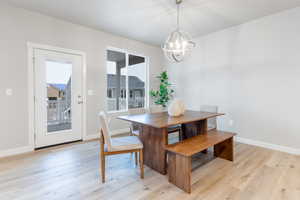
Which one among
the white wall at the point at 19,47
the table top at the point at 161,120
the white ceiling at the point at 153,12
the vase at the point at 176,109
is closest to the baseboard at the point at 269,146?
the table top at the point at 161,120

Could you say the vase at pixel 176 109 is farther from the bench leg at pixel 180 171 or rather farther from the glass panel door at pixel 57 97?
the glass panel door at pixel 57 97

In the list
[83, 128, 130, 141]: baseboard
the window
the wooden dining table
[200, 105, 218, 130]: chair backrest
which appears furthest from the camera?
the window

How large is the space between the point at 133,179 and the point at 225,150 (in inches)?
63.8

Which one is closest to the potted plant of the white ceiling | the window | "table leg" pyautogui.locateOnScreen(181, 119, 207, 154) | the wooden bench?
the window

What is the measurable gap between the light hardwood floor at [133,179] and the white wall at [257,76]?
2.24 ft

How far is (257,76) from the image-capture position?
324 cm

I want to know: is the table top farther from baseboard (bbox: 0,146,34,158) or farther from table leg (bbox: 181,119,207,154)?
baseboard (bbox: 0,146,34,158)

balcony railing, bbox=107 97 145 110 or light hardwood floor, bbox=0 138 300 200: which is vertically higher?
balcony railing, bbox=107 97 145 110

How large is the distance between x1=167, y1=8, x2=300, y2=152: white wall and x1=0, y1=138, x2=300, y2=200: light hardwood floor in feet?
2.24

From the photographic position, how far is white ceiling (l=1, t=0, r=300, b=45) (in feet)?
8.54

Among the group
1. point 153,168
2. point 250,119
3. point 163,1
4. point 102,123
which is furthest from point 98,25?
point 250,119

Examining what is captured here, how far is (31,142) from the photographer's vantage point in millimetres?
2920

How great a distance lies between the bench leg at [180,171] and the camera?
5.70 feet

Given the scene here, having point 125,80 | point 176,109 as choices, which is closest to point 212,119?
point 176,109
